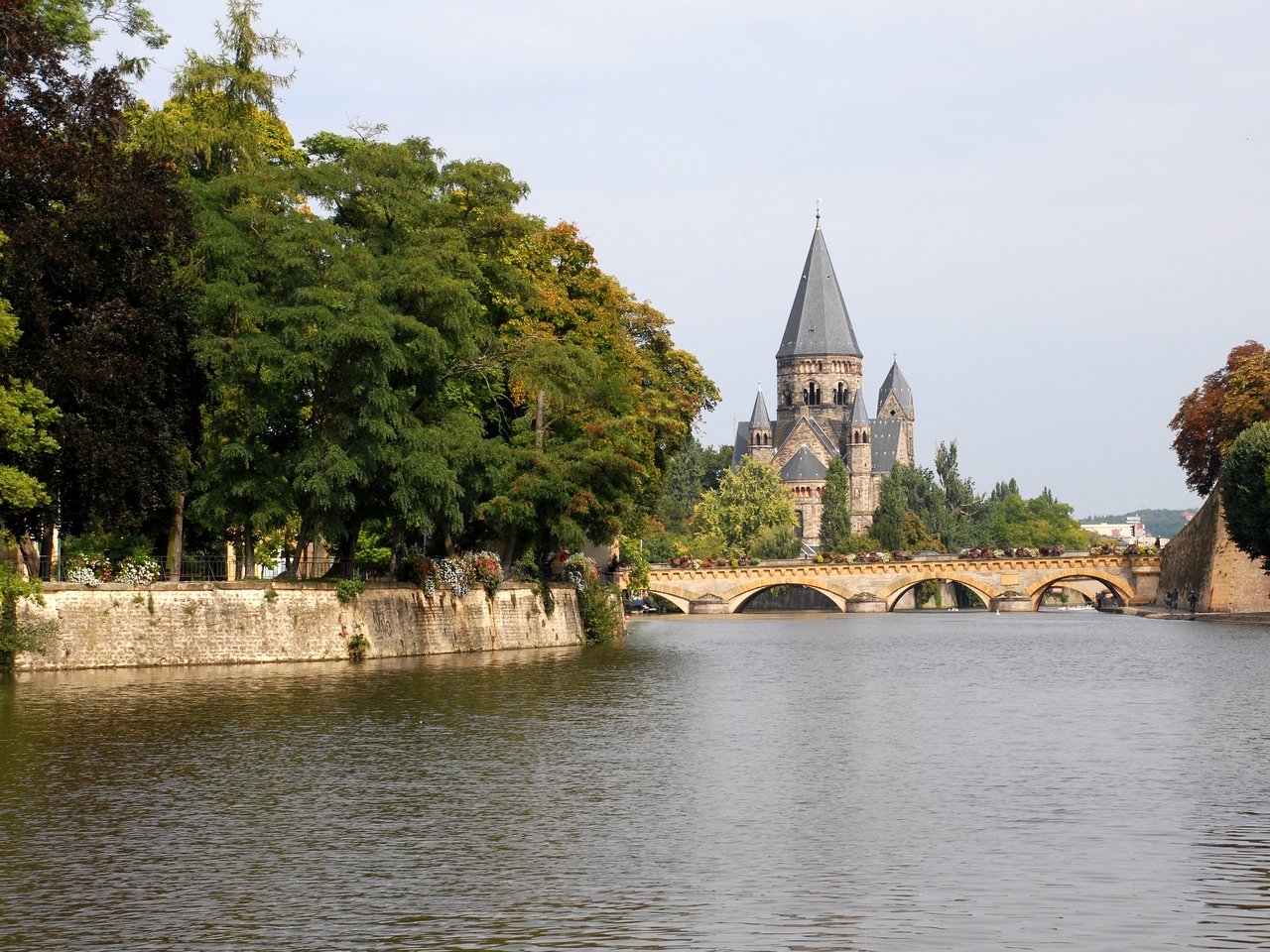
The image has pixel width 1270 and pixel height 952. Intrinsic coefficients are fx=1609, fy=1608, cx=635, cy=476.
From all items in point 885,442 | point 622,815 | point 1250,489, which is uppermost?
point 885,442

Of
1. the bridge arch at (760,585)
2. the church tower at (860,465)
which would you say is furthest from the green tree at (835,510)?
the bridge arch at (760,585)

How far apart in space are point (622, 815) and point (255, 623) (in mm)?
23526

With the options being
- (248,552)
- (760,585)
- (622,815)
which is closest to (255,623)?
(248,552)

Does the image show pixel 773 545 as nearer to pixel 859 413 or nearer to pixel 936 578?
pixel 936 578

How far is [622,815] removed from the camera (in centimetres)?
1894

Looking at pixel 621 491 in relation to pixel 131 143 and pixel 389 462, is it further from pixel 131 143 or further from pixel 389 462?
pixel 131 143

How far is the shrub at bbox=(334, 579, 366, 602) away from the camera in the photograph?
43.0 m

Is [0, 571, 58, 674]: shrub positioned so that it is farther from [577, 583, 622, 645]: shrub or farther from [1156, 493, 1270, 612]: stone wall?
[1156, 493, 1270, 612]: stone wall

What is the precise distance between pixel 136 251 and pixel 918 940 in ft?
91.4

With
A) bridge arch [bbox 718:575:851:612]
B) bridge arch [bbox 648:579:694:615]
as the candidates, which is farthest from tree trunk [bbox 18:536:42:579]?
bridge arch [bbox 718:575:851:612]

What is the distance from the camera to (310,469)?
4031 centimetres

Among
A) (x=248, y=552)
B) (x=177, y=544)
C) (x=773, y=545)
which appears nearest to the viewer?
(x=177, y=544)

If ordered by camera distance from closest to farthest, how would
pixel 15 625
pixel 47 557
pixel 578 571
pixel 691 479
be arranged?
pixel 15 625, pixel 47 557, pixel 578 571, pixel 691 479

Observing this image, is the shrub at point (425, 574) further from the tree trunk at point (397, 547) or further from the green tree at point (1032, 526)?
the green tree at point (1032, 526)
